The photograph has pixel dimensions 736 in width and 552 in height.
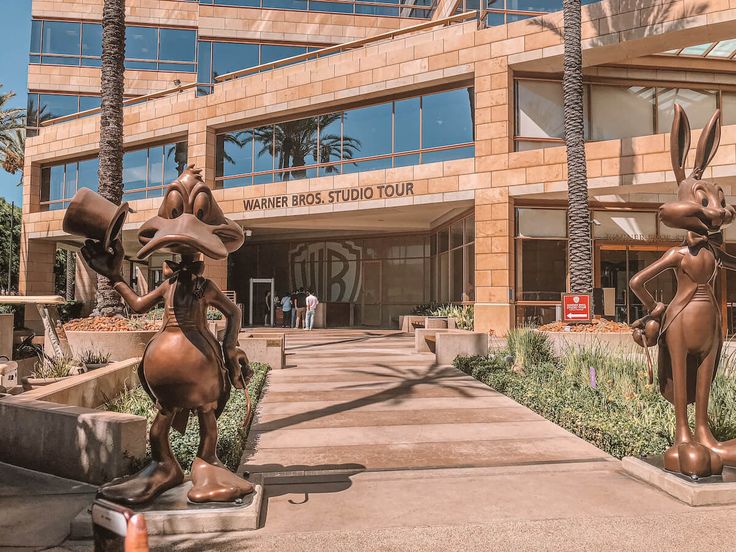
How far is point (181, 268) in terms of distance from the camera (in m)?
3.91

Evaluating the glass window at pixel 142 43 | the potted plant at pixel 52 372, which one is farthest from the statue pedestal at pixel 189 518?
the glass window at pixel 142 43

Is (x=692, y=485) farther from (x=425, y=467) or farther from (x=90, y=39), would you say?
(x=90, y=39)

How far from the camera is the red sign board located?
41.8 ft

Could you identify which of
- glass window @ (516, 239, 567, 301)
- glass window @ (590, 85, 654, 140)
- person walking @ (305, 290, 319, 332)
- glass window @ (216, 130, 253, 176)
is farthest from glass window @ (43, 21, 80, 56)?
glass window @ (590, 85, 654, 140)

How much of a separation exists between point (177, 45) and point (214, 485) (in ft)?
107

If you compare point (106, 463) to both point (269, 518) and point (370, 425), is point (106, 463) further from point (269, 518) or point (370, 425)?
point (370, 425)

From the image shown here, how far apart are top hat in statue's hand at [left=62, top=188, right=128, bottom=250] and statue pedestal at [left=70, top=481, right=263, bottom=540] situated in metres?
1.76

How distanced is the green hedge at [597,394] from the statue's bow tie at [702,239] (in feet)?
6.37

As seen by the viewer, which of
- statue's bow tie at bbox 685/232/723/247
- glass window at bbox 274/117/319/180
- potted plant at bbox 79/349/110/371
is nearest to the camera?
statue's bow tie at bbox 685/232/723/247

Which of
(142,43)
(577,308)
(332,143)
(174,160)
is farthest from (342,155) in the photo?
(142,43)

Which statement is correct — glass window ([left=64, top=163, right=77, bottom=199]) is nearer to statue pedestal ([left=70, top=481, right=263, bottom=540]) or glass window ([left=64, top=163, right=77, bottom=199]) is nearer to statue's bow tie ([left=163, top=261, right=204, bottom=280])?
statue's bow tie ([left=163, top=261, right=204, bottom=280])

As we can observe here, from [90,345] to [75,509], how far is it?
650 centimetres

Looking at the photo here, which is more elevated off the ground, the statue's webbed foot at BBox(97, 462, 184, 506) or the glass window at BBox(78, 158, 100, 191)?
the glass window at BBox(78, 158, 100, 191)

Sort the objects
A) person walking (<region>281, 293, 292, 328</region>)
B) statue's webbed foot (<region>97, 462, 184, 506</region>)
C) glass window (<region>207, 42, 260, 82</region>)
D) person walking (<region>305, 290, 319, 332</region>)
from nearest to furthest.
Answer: statue's webbed foot (<region>97, 462, 184, 506</region>), person walking (<region>305, 290, 319, 332</region>), person walking (<region>281, 293, 292, 328</region>), glass window (<region>207, 42, 260, 82</region>)
